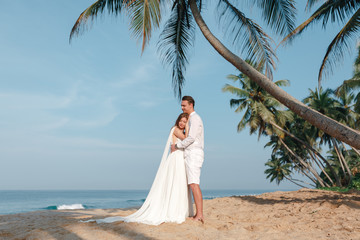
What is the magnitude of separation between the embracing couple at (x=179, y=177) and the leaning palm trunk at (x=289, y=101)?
1714 millimetres

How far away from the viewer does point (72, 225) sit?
16.4 ft

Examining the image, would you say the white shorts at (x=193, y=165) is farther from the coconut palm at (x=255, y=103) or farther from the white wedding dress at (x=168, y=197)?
the coconut palm at (x=255, y=103)

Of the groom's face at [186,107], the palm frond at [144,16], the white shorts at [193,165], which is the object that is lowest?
the white shorts at [193,165]

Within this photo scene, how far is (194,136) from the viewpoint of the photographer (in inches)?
205

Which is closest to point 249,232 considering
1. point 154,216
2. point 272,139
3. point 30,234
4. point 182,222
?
point 182,222

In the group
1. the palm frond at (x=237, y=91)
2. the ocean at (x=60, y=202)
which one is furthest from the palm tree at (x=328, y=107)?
the ocean at (x=60, y=202)

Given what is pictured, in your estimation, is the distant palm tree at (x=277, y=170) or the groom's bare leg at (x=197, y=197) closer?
the groom's bare leg at (x=197, y=197)

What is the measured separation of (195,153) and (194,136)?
0.33 metres

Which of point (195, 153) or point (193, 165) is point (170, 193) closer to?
point (193, 165)

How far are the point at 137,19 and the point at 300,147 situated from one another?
2968 cm

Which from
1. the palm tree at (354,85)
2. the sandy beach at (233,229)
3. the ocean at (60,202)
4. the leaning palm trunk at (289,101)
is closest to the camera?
the sandy beach at (233,229)

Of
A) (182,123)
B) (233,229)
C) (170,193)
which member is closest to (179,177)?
(170,193)

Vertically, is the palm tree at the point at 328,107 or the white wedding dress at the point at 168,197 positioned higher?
the palm tree at the point at 328,107

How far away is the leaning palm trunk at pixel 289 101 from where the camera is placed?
4997mm
